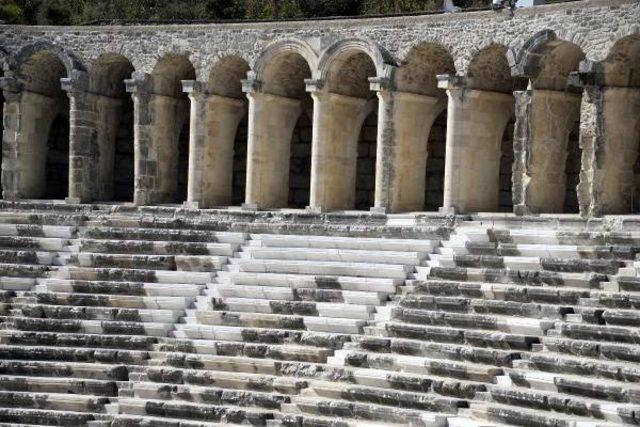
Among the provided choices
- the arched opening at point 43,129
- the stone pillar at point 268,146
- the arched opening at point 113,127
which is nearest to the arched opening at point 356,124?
the stone pillar at point 268,146

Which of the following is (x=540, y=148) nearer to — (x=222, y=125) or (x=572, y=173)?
(x=572, y=173)

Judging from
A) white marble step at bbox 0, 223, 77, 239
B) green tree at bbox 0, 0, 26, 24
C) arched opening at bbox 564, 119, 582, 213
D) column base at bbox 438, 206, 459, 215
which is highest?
green tree at bbox 0, 0, 26, 24

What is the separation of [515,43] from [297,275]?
5643mm

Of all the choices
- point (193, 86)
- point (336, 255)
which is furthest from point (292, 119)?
point (336, 255)

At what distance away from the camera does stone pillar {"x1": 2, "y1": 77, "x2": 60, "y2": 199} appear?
111ft

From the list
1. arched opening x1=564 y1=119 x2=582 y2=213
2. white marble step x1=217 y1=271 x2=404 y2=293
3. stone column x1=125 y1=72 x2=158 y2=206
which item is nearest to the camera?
white marble step x1=217 y1=271 x2=404 y2=293

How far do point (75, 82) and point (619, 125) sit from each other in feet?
39.1

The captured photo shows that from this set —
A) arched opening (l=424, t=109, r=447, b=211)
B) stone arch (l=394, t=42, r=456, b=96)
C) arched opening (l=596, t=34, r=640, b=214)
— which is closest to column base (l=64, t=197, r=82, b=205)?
arched opening (l=424, t=109, r=447, b=211)

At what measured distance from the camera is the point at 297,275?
90.1 feet

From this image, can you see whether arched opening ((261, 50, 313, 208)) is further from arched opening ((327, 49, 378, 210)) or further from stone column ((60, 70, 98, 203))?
stone column ((60, 70, 98, 203))

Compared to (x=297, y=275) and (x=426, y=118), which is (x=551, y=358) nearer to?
(x=297, y=275)

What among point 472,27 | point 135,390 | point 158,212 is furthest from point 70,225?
point 472,27

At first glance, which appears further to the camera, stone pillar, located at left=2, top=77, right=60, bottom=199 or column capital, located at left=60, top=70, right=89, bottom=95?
stone pillar, located at left=2, top=77, right=60, bottom=199

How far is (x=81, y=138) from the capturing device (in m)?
33.4
